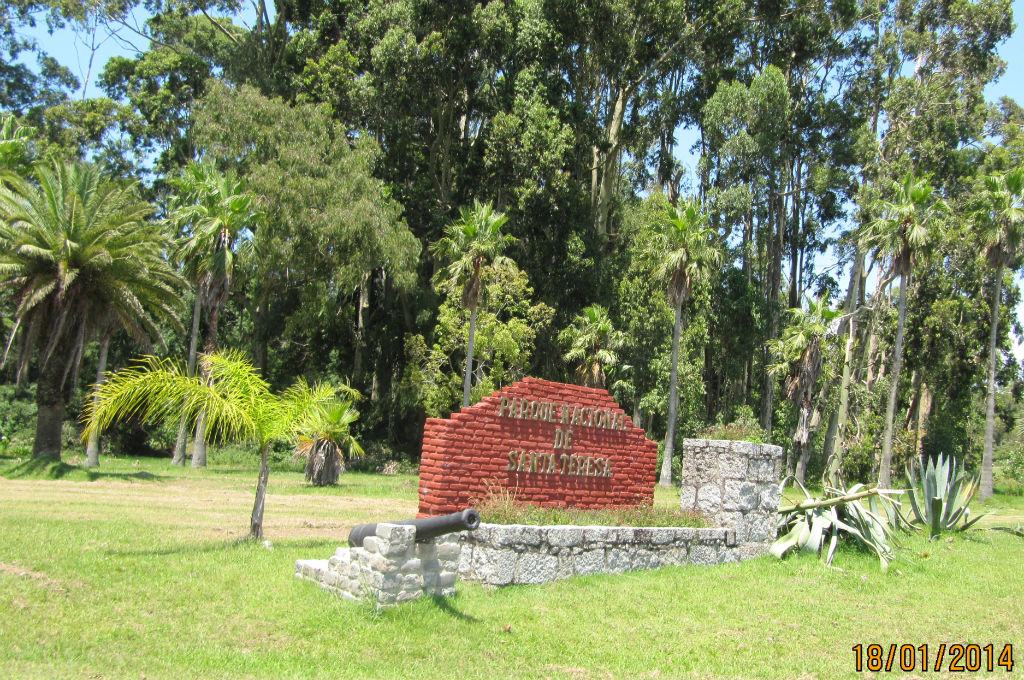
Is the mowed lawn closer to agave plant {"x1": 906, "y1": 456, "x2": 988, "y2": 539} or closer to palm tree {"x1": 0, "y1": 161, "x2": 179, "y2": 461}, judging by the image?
agave plant {"x1": 906, "y1": 456, "x2": 988, "y2": 539}

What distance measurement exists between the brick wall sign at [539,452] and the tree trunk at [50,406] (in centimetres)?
1333

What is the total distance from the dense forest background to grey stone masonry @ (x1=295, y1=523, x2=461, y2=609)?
21638 millimetres

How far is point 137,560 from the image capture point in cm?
1056

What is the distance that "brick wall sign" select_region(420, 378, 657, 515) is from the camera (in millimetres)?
12297

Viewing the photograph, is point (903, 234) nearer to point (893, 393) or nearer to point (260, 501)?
point (893, 393)

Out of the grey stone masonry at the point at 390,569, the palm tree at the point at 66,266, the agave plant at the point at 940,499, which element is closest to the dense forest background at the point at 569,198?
the palm tree at the point at 66,266

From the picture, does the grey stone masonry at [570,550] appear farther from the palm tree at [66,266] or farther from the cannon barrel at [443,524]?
the palm tree at [66,266]

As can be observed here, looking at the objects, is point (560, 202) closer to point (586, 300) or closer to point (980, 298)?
point (586, 300)

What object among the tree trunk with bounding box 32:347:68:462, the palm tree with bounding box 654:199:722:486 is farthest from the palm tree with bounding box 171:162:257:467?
the palm tree with bounding box 654:199:722:486

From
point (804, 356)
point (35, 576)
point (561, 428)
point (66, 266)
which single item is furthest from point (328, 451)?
point (804, 356)

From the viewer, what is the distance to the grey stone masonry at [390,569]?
895 centimetres

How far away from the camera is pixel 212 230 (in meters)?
28.4

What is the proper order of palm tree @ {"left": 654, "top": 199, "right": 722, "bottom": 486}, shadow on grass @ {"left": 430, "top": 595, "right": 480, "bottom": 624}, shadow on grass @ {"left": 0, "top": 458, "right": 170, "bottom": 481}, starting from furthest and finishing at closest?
palm tree @ {"left": 654, "top": 199, "right": 722, "bottom": 486}, shadow on grass @ {"left": 0, "top": 458, "right": 170, "bottom": 481}, shadow on grass @ {"left": 430, "top": 595, "right": 480, "bottom": 624}
